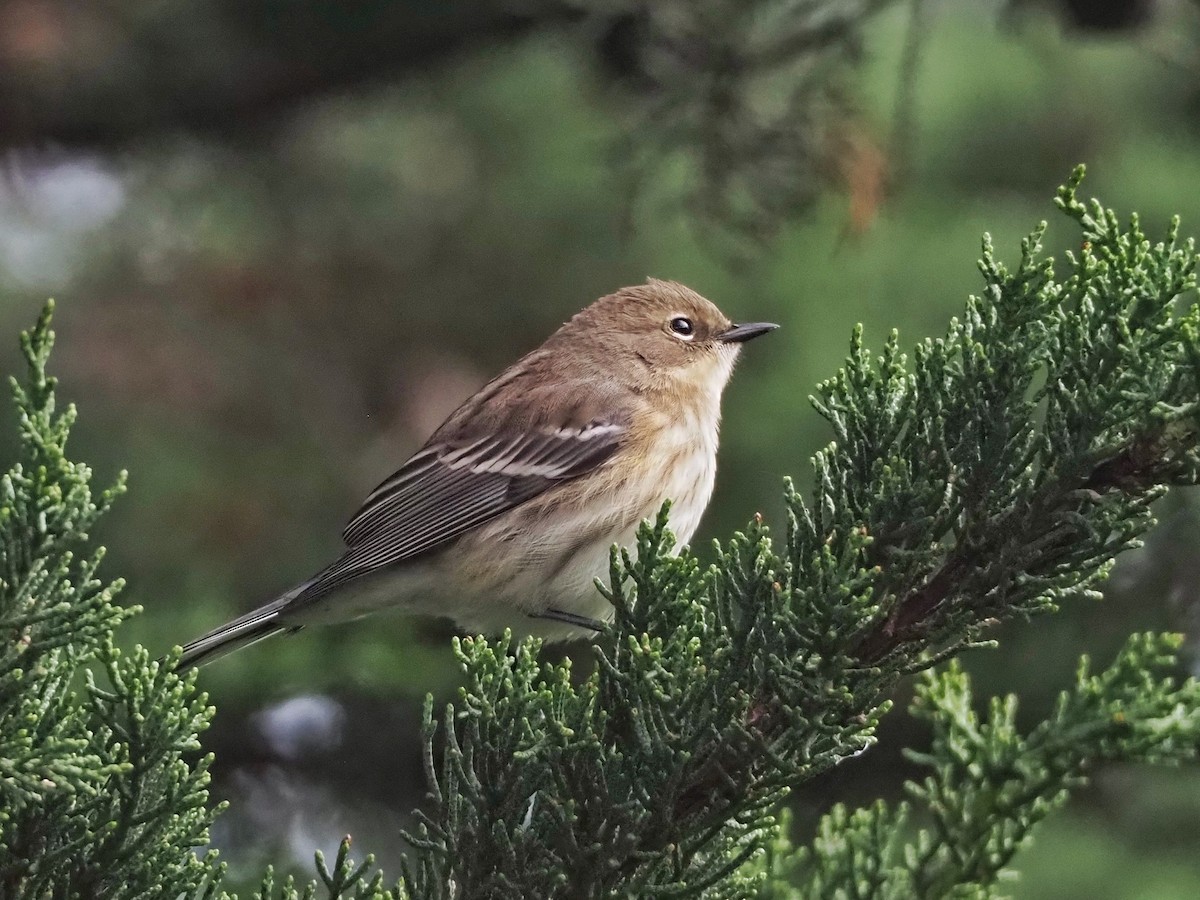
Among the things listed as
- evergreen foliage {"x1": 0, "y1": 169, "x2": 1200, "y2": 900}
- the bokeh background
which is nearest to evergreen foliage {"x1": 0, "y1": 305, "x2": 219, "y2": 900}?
evergreen foliage {"x1": 0, "y1": 169, "x2": 1200, "y2": 900}

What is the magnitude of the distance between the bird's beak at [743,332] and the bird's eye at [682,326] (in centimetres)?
12

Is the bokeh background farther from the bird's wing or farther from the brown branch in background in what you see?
the brown branch in background

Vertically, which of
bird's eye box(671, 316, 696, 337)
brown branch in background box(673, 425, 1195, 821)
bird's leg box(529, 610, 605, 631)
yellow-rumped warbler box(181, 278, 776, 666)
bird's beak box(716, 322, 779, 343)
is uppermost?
bird's eye box(671, 316, 696, 337)

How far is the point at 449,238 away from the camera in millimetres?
6582

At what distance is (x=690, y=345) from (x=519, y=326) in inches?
58.6

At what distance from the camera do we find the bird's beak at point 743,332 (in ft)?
16.0

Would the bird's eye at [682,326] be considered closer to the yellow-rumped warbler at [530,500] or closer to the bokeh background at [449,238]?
the yellow-rumped warbler at [530,500]

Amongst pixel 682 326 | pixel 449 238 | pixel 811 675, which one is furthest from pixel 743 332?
pixel 811 675

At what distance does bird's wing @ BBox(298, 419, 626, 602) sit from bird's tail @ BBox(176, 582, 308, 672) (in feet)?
0.62

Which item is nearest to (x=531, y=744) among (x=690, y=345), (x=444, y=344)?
(x=690, y=345)

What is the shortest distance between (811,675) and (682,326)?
9.59 ft

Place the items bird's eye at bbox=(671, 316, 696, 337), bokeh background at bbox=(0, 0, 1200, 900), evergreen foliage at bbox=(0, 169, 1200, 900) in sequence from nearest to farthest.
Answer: evergreen foliage at bbox=(0, 169, 1200, 900), bokeh background at bbox=(0, 0, 1200, 900), bird's eye at bbox=(671, 316, 696, 337)

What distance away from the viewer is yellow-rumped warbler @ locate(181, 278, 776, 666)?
4.29 meters

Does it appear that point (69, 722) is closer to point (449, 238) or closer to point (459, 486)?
point (459, 486)
